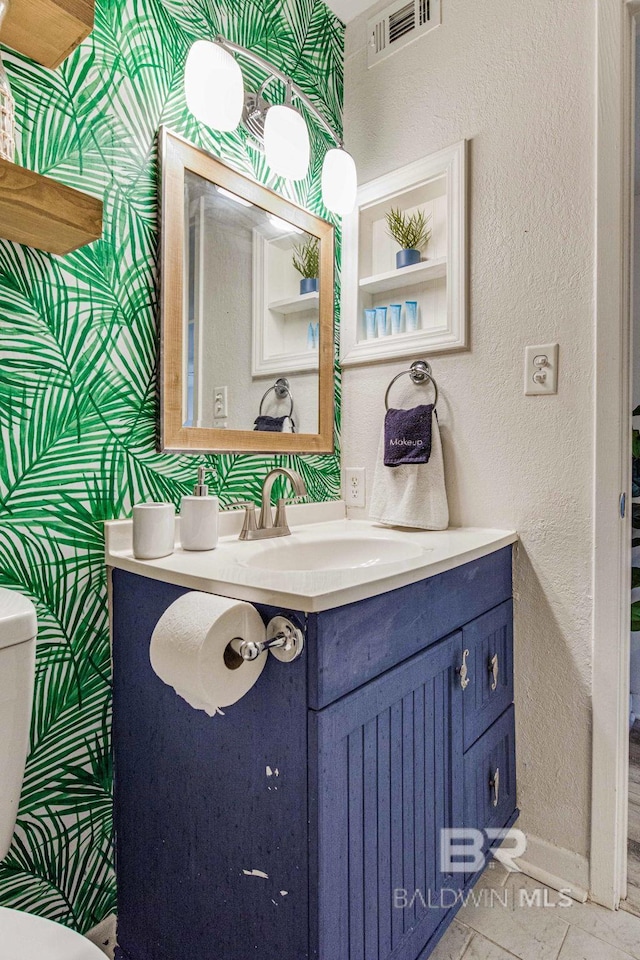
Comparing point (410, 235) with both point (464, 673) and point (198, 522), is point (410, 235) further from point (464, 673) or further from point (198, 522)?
point (464, 673)

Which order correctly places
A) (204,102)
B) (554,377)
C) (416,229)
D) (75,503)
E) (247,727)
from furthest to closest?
(416,229) < (554,377) < (204,102) < (75,503) < (247,727)

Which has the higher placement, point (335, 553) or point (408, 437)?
point (408, 437)

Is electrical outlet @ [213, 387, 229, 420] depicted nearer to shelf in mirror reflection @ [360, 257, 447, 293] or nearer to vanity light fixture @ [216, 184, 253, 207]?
vanity light fixture @ [216, 184, 253, 207]

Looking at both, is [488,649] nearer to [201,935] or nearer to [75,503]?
[201,935]

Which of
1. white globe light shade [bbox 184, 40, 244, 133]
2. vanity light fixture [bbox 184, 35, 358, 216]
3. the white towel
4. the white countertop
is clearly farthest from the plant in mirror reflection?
the white countertop

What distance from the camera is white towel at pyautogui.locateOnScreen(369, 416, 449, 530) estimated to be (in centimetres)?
143

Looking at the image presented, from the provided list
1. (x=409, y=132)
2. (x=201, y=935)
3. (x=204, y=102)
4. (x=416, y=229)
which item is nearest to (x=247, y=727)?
(x=201, y=935)

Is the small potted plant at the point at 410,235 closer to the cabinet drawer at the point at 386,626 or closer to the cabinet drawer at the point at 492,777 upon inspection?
the cabinet drawer at the point at 386,626

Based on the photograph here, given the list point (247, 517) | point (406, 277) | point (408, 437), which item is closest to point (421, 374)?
point (408, 437)

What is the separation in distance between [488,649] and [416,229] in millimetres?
1191

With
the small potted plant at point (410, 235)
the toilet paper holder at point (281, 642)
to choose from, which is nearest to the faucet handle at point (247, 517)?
the toilet paper holder at point (281, 642)

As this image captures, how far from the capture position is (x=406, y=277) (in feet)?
5.16

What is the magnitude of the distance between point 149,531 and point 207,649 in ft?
1.20

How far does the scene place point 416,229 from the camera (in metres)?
1.57
